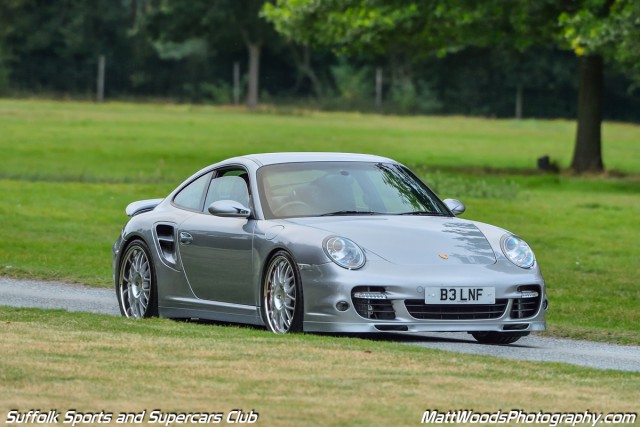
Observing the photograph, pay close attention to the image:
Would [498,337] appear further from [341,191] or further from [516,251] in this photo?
[341,191]

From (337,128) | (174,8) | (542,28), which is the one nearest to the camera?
(542,28)

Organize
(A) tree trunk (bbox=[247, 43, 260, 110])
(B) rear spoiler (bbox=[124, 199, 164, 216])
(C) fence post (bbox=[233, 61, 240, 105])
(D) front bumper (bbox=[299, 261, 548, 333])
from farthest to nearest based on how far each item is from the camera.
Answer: (C) fence post (bbox=[233, 61, 240, 105])
(A) tree trunk (bbox=[247, 43, 260, 110])
(B) rear spoiler (bbox=[124, 199, 164, 216])
(D) front bumper (bbox=[299, 261, 548, 333])

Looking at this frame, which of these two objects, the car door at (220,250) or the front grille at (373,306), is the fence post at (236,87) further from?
the front grille at (373,306)

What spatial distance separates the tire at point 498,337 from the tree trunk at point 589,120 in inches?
1121

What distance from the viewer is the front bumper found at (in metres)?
11.5

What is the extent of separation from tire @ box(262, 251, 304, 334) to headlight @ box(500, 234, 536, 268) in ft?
4.93

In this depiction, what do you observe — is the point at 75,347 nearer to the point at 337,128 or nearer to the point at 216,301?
the point at 216,301

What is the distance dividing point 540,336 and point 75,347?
14.8 ft

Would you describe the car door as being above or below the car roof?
below

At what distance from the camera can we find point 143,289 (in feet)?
43.9

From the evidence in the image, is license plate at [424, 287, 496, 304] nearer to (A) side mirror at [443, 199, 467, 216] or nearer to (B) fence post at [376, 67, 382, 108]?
(A) side mirror at [443, 199, 467, 216]

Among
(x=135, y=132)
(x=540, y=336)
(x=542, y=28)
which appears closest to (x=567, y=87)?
(x=135, y=132)

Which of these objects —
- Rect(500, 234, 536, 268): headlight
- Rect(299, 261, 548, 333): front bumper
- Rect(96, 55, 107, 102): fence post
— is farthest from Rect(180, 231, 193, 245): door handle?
Rect(96, 55, 107, 102): fence post

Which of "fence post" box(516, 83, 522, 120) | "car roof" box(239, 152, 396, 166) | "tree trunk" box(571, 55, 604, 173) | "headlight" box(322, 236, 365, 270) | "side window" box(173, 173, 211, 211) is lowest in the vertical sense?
"fence post" box(516, 83, 522, 120)
